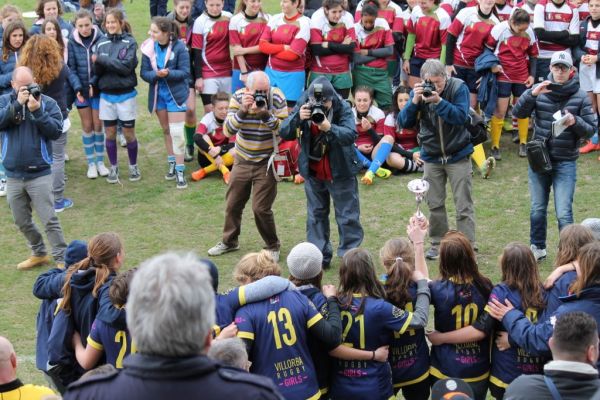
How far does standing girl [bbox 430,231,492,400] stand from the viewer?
577 centimetres

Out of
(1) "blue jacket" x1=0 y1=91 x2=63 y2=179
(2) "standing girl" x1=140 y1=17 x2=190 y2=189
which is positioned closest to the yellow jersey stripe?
(1) "blue jacket" x1=0 y1=91 x2=63 y2=179

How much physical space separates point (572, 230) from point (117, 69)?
20.9 feet

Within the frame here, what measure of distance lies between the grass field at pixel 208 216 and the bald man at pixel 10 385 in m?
3.59

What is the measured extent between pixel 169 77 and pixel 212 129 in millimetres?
868

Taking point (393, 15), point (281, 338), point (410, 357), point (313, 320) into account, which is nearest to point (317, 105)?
point (410, 357)

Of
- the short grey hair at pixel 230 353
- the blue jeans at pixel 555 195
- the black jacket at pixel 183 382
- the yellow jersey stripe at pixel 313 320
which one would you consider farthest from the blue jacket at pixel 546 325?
the blue jeans at pixel 555 195

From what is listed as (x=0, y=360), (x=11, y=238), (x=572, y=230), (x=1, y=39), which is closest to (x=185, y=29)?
(x=1, y=39)

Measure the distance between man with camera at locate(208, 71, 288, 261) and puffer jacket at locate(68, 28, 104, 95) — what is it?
9.20 ft

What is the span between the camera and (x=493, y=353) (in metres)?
5.79

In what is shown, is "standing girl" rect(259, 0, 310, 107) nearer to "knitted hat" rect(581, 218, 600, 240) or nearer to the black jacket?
"knitted hat" rect(581, 218, 600, 240)

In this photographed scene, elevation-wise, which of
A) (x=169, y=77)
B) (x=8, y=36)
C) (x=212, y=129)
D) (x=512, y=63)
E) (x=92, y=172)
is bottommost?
(x=92, y=172)

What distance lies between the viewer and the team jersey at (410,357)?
5.77 m

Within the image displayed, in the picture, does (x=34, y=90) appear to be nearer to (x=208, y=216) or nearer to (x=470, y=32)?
(x=208, y=216)

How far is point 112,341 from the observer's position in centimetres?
548
